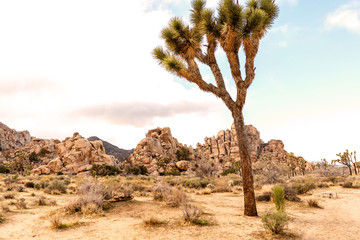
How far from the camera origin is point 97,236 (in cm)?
531

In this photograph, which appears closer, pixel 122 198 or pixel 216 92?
pixel 216 92

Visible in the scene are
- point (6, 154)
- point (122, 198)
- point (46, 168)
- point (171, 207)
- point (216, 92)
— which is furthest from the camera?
point (6, 154)

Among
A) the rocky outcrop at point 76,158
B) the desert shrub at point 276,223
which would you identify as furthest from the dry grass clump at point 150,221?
the rocky outcrop at point 76,158

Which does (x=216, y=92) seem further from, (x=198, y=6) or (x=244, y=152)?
(x=198, y=6)

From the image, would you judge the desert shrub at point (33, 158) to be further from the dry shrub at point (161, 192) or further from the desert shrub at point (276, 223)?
the desert shrub at point (276, 223)

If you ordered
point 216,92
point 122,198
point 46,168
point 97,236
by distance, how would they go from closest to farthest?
point 97,236 < point 216,92 < point 122,198 < point 46,168

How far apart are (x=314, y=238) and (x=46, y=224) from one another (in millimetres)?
7426

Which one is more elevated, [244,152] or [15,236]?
[244,152]

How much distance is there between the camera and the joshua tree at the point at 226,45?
7.61 meters

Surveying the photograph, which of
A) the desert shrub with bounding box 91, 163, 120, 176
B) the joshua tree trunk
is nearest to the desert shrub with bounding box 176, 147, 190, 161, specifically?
the desert shrub with bounding box 91, 163, 120, 176

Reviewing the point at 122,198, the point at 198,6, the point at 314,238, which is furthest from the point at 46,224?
the point at 198,6

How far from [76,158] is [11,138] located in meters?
52.6

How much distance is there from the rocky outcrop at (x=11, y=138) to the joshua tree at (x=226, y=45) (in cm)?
8498

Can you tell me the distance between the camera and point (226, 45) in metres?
8.07
